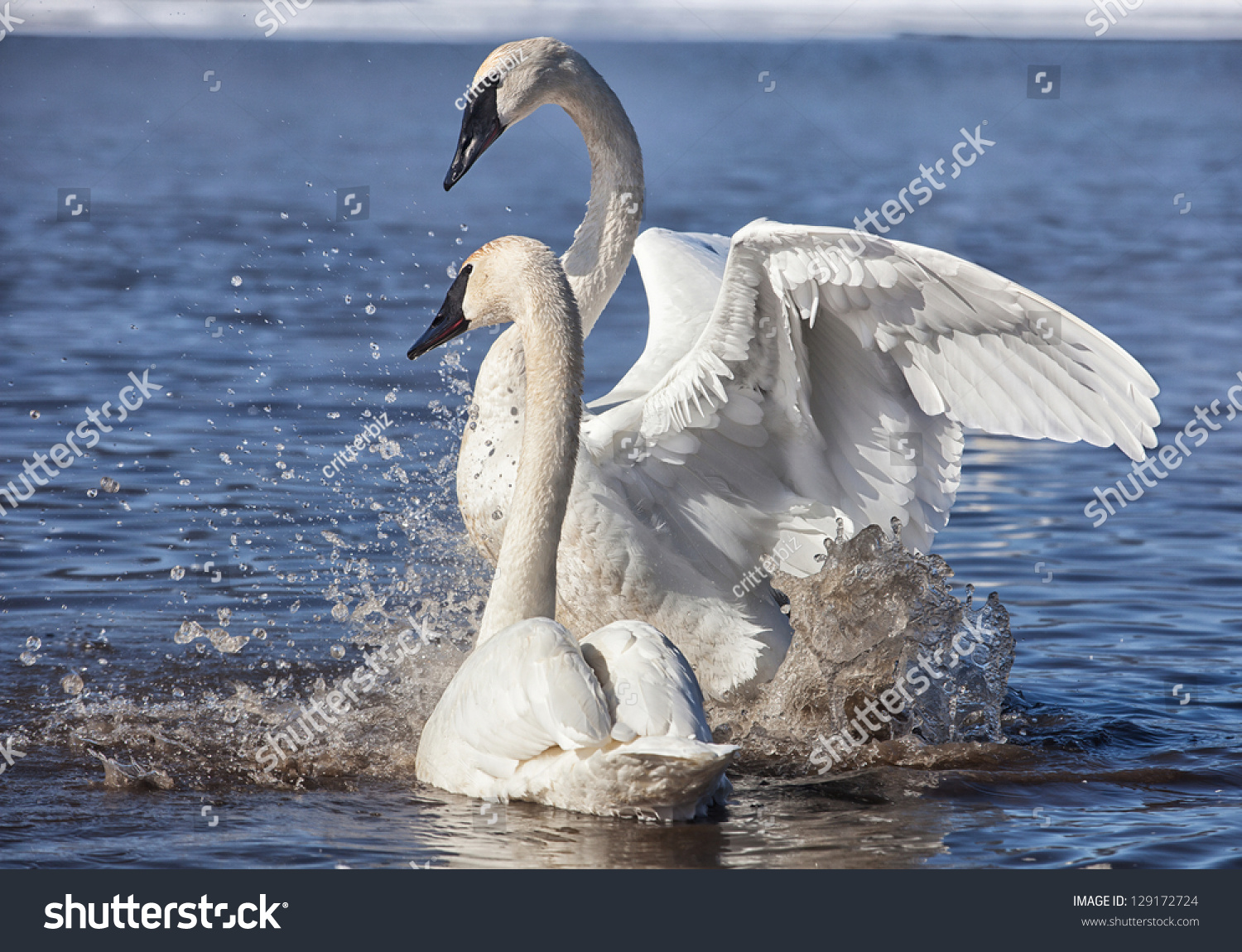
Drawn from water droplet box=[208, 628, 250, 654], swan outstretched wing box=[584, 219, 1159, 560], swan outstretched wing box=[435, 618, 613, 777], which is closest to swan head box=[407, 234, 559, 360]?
swan outstretched wing box=[584, 219, 1159, 560]

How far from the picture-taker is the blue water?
492 cm

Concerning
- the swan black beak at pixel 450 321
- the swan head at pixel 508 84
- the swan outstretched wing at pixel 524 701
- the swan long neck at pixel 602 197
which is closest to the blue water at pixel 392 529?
the swan outstretched wing at pixel 524 701

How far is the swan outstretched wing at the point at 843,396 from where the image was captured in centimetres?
550

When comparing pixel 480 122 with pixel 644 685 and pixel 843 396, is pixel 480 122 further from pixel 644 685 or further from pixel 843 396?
pixel 644 685

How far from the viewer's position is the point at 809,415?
5.92 meters

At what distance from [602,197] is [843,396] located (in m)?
Result: 1.46

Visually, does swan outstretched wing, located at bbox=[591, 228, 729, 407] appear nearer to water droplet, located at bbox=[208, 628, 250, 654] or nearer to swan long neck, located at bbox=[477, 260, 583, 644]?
swan long neck, located at bbox=[477, 260, 583, 644]

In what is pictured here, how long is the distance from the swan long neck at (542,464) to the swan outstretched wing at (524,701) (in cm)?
45

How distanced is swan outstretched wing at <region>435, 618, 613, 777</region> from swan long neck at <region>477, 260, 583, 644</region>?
45 cm

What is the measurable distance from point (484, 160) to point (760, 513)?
81.4 feet

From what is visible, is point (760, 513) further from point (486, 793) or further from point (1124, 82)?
point (1124, 82)

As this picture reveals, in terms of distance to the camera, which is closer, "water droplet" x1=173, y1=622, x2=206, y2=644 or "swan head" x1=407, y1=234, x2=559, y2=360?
"swan head" x1=407, y1=234, x2=559, y2=360

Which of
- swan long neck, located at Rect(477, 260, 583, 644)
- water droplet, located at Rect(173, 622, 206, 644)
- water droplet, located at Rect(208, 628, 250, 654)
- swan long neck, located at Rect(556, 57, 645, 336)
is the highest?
swan long neck, located at Rect(556, 57, 645, 336)

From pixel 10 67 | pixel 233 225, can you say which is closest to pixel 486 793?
pixel 233 225
